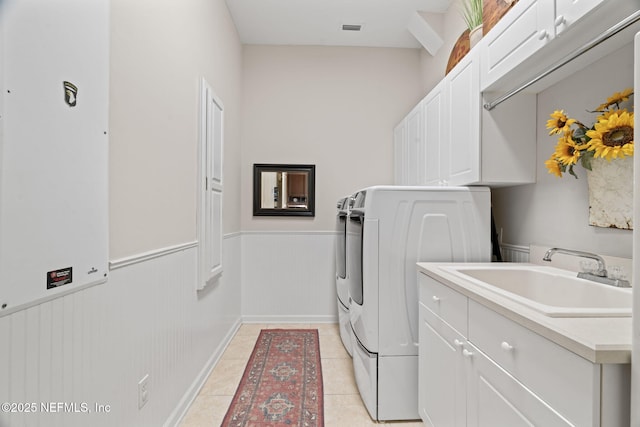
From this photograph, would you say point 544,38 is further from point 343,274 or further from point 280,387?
point 280,387

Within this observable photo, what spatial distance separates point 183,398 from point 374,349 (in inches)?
44.2

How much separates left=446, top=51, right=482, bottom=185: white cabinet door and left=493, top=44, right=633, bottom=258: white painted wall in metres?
0.35

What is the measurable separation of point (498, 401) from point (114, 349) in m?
1.30

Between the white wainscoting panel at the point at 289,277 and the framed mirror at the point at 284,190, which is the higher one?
the framed mirror at the point at 284,190

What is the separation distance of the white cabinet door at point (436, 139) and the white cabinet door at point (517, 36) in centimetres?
56

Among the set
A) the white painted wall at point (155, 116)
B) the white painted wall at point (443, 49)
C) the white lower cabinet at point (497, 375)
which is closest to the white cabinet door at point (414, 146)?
the white painted wall at point (443, 49)

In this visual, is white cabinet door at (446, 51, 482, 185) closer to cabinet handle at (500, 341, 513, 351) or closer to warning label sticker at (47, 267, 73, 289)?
cabinet handle at (500, 341, 513, 351)

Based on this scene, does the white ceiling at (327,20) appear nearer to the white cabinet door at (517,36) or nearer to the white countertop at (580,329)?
the white cabinet door at (517,36)

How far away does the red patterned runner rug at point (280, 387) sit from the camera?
197cm

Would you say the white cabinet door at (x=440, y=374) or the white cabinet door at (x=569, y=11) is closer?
the white cabinet door at (x=569, y=11)

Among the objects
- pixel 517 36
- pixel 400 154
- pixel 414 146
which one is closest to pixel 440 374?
pixel 517 36

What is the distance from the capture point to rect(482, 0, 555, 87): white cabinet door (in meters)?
1.39

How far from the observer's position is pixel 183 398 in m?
1.98

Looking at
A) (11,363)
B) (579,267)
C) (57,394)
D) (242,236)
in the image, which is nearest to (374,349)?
(579,267)
